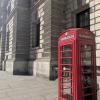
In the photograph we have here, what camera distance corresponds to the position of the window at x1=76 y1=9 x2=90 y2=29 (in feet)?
34.6

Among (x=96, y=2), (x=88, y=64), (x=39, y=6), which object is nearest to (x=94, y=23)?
(x=96, y=2)

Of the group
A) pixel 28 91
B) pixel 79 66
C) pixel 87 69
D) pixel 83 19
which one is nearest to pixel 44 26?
pixel 83 19

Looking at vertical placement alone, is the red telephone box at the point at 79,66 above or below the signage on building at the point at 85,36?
below

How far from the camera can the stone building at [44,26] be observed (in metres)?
10.6

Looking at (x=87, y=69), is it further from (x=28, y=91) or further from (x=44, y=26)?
(x=44, y=26)

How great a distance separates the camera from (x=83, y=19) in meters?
11.1

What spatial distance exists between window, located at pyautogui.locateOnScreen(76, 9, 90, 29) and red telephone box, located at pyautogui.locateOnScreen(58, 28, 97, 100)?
18.3 ft

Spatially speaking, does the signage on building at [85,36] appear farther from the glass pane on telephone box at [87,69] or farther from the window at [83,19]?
the window at [83,19]

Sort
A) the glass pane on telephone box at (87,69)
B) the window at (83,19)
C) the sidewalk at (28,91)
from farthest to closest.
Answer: the window at (83,19), the sidewalk at (28,91), the glass pane on telephone box at (87,69)

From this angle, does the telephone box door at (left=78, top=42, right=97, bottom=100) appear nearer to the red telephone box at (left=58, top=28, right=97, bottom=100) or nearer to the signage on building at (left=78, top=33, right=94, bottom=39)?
the red telephone box at (left=58, top=28, right=97, bottom=100)

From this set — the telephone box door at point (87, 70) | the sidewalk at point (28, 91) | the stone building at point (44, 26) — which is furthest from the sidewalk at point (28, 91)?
the stone building at point (44, 26)

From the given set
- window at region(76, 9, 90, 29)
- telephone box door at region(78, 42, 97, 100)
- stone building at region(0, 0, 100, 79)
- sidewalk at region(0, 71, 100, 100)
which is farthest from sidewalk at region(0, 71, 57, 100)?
window at region(76, 9, 90, 29)

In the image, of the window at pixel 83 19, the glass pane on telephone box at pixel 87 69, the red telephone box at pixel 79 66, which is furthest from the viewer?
the window at pixel 83 19

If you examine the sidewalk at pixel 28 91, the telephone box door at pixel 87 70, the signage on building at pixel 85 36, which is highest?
the signage on building at pixel 85 36
